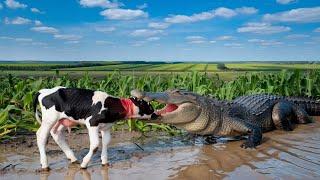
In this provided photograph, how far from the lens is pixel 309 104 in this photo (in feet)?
30.0

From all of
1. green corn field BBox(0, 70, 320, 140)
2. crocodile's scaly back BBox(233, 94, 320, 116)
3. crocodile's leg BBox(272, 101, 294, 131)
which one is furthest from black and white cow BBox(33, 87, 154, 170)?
crocodile's leg BBox(272, 101, 294, 131)

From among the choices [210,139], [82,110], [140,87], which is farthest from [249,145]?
[140,87]

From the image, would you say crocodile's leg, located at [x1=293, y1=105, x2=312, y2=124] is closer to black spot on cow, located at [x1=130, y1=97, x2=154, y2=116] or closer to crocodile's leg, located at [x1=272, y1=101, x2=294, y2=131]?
crocodile's leg, located at [x1=272, y1=101, x2=294, y2=131]

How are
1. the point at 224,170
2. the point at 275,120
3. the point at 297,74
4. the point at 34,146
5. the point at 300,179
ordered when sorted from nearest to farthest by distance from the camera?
the point at 300,179 < the point at 224,170 < the point at 34,146 < the point at 275,120 < the point at 297,74

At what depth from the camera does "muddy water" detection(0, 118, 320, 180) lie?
15.8ft

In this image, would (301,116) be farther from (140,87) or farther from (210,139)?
(140,87)

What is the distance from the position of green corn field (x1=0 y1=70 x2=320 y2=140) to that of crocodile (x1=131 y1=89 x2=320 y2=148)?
62cm

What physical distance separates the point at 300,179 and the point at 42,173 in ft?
8.66

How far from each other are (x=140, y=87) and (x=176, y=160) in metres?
3.44

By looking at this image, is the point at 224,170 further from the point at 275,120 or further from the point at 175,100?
the point at 275,120

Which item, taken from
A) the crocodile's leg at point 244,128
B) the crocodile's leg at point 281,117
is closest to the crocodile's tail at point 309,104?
the crocodile's leg at point 281,117

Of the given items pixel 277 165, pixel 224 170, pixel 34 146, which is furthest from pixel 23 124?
pixel 277 165

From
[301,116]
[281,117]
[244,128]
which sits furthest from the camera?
[301,116]

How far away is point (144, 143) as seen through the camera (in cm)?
636
